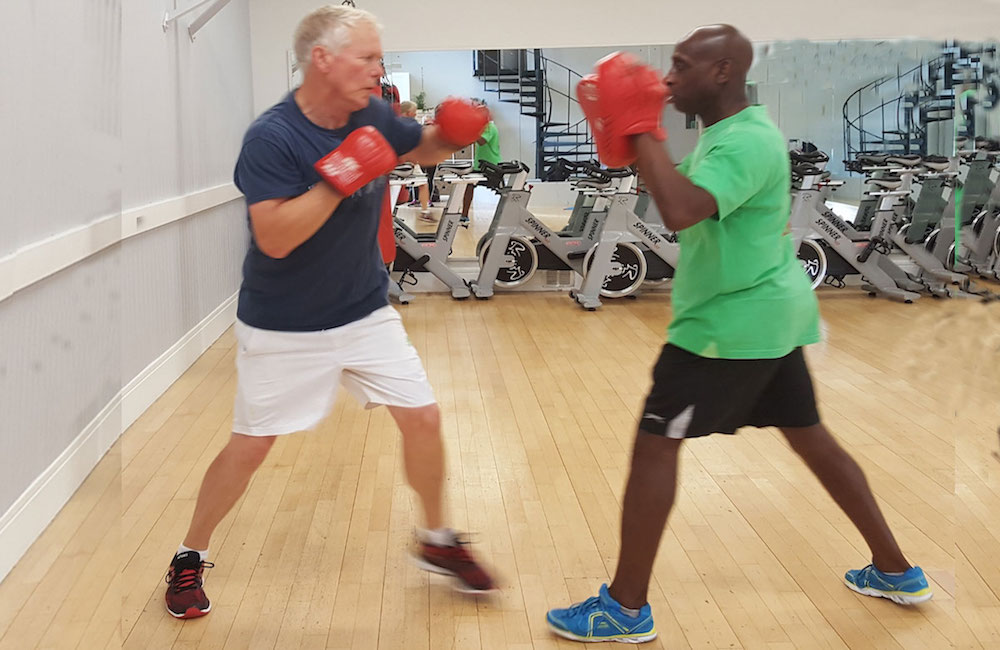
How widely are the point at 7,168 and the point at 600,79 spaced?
68.3 inches

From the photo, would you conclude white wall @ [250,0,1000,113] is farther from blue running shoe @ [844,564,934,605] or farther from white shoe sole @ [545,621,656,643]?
white shoe sole @ [545,621,656,643]

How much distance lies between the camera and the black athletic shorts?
208cm

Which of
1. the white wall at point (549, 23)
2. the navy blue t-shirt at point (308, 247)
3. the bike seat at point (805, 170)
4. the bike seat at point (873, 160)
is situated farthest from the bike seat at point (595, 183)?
the navy blue t-shirt at point (308, 247)

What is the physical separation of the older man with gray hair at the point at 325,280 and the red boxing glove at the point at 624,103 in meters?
0.46

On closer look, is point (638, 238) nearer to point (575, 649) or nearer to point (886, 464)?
point (886, 464)

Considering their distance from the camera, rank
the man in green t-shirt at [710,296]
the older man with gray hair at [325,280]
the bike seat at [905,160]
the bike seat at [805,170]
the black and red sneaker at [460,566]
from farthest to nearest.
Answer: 1. the bike seat at [805,170]
2. the bike seat at [905,160]
3. the black and red sneaker at [460,566]
4. the older man with gray hair at [325,280]
5. the man in green t-shirt at [710,296]

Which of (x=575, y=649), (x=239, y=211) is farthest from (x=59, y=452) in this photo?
(x=239, y=211)

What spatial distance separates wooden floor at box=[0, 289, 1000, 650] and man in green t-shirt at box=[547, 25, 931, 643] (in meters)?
0.27

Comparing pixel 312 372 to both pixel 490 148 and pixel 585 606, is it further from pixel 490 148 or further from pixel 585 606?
pixel 490 148

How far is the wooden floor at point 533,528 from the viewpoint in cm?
225

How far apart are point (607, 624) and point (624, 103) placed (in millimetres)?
1141

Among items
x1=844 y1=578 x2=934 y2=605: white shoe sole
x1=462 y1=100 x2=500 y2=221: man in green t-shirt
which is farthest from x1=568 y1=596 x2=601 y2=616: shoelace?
x1=462 y1=100 x2=500 y2=221: man in green t-shirt

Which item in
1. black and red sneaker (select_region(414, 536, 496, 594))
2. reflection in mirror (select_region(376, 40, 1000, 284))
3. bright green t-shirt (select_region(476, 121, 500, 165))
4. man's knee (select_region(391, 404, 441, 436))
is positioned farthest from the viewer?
bright green t-shirt (select_region(476, 121, 500, 165))

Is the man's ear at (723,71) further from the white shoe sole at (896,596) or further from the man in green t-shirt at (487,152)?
the man in green t-shirt at (487,152)
